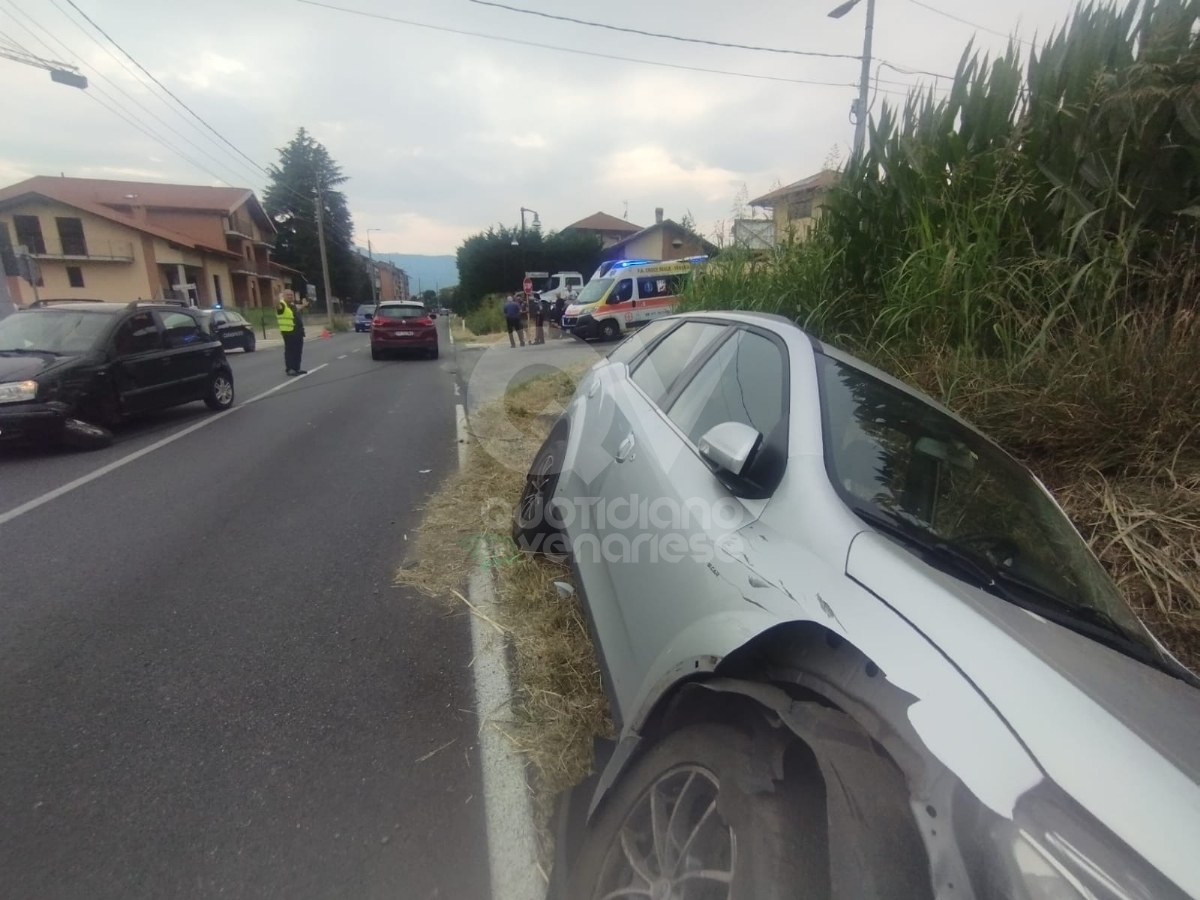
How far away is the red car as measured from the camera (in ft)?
59.8

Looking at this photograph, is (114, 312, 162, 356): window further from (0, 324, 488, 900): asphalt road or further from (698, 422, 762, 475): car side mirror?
(698, 422, 762, 475): car side mirror

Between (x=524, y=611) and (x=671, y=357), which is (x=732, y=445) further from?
(x=524, y=611)

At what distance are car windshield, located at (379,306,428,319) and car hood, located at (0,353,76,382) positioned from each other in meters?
12.0

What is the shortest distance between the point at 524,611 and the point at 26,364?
6409 mm

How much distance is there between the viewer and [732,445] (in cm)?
170

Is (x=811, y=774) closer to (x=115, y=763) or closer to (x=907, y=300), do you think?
(x=115, y=763)

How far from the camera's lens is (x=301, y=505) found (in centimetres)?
516

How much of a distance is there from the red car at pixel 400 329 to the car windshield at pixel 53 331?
431 inches

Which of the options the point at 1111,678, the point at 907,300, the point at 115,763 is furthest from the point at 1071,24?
the point at 115,763

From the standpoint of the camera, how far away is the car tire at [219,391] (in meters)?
9.04

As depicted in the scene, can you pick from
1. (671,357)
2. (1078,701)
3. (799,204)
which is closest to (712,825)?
(1078,701)

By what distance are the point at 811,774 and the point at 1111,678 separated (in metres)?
0.61

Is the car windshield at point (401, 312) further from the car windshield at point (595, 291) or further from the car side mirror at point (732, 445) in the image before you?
the car side mirror at point (732, 445)

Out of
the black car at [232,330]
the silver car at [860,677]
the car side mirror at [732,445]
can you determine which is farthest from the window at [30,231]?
the car side mirror at [732,445]
